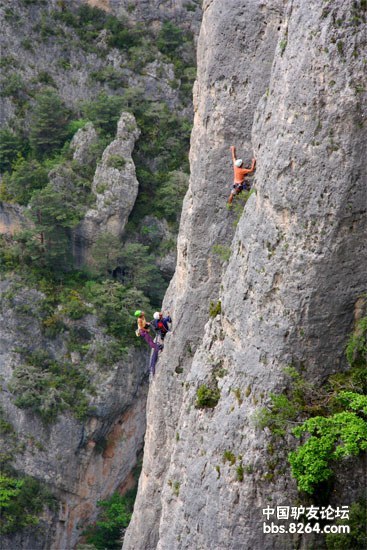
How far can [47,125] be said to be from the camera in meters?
41.4

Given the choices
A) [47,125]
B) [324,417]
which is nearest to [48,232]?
[47,125]

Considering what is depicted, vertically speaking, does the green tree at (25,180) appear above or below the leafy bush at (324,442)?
above

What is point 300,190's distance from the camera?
1756 cm

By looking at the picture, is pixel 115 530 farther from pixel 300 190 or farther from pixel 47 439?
pixel 300 190

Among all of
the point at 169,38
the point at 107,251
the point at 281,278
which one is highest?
the point at 169,38

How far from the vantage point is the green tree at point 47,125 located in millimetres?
41344

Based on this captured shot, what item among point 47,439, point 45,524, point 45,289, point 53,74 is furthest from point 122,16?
point 45,524

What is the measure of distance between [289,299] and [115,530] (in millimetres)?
22540

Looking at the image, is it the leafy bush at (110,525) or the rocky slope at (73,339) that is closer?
the leafy bush at (110,525)

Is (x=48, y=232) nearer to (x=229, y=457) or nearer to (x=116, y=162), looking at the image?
(x=116, y=162)

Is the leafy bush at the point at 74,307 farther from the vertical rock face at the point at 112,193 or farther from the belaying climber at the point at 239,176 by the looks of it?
the belaying climber at the point at 239,176

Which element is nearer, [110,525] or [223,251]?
[223,251]

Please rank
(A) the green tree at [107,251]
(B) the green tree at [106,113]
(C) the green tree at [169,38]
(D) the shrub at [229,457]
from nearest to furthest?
(D) the shrub at [229,457] < (A) the green tree at [107,251] < (B) the green tree at [106,113] < (C) the green tree at [169,38]

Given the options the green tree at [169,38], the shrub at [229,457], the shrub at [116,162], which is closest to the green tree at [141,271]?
the shrub at [116,162]
